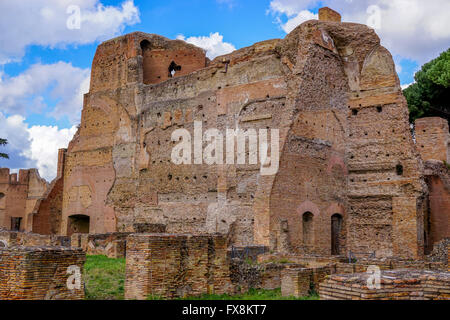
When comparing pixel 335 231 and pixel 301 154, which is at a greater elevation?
pixel 301 154

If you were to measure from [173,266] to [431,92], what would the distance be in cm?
2192

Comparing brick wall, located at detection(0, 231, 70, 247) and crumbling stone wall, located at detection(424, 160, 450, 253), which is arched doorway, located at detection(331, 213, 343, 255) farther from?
brick wall, located at detection(0, 231, 70, 247)

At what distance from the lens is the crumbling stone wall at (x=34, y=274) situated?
6.09 metres

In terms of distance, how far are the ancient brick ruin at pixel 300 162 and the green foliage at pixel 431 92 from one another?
6233mm

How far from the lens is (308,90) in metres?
15.3

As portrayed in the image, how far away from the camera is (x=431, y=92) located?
25406 millimetres

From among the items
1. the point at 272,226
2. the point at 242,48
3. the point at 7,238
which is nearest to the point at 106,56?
the point at 242,48

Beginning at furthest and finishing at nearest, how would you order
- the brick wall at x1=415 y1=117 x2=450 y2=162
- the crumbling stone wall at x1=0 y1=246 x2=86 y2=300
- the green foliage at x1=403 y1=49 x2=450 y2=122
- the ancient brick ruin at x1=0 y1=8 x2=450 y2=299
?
the green foliage at x1=403 y1=49 x2=450 y2=122 → the brick wall at x1=415 y1=117 x2=450 y2=162 → the ancient brick ruin at x1=0 y1=8 x2=450 y2=299 → the crumbling stone wall at x1=0 y1=246 x2=86 y2=300

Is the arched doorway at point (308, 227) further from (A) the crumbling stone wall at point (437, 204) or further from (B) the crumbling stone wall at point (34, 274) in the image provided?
(B) the crumbling stone wall at point (34, 274)

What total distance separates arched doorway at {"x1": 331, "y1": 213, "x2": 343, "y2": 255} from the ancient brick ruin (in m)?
0.03

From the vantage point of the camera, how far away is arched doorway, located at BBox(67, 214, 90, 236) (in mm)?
22594

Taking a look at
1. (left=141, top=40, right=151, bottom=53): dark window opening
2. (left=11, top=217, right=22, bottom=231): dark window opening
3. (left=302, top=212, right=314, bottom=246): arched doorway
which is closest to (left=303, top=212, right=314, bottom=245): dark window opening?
(left=302, top=212, right=314, bottom=246): arched doorway

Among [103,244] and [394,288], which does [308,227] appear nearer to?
[103,244]

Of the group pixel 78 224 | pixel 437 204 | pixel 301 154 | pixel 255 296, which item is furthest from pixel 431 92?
pixel 255 296
